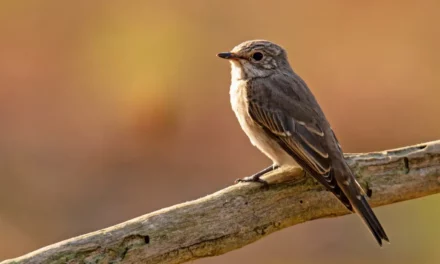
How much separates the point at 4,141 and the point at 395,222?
526cm

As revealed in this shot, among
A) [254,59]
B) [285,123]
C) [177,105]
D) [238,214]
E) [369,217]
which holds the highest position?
[177,105]

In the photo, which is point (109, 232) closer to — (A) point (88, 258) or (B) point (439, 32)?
(A) point (88, 258)

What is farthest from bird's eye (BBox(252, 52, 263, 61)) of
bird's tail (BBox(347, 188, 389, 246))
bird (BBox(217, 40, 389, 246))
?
bird's tail (BBox(347, 188, 389, 246))

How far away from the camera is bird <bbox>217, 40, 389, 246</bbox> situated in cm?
601

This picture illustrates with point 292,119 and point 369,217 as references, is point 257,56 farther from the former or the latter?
point 369,217

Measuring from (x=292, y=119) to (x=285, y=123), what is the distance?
0.07 m

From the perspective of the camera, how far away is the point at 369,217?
5816mm

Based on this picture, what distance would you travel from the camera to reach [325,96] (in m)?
13.6

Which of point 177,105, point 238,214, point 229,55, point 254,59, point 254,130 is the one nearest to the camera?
point 238,214

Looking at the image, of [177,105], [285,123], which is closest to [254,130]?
[285,123]

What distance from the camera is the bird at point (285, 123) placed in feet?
19.7

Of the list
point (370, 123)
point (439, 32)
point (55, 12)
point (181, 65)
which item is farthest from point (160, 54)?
point (439, 32)

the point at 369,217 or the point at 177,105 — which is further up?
the point at 177,105

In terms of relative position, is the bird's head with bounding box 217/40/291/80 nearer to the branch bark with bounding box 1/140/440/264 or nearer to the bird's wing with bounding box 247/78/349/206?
the bird's wing with bounding box 247/78/349/206
